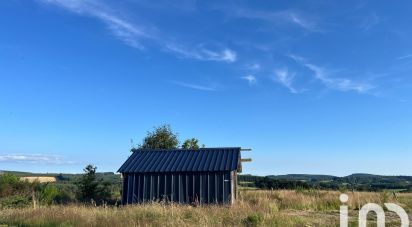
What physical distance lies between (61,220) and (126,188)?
891 cm

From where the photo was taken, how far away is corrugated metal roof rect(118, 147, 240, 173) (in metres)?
22.1

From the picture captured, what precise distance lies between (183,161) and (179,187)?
1.52 m

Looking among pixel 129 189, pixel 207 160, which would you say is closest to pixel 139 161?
pixel 129 189

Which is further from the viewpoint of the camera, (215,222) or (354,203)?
(354,203)

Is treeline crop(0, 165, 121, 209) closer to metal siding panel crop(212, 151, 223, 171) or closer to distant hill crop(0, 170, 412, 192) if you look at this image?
distant hill crop(0, 170, 412, 192)

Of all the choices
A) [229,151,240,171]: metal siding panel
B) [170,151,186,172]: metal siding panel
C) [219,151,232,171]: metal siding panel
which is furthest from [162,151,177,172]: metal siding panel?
[229,151,240,171]: metal siding panel

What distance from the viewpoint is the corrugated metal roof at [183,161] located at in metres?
22.1

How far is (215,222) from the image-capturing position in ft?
40.3

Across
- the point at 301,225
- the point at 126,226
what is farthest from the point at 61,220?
the point at 301,225

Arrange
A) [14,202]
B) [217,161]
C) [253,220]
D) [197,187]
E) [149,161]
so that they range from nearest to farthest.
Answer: [253,220] → [197,187] → [217,161] → [14,202] → [149,161]

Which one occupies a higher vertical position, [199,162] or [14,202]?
[199,162]

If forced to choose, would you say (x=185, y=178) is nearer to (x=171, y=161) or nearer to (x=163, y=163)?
(x=171, y=161)

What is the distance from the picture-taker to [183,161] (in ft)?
75.5

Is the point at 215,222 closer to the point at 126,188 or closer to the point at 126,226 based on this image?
the point at 126,226
